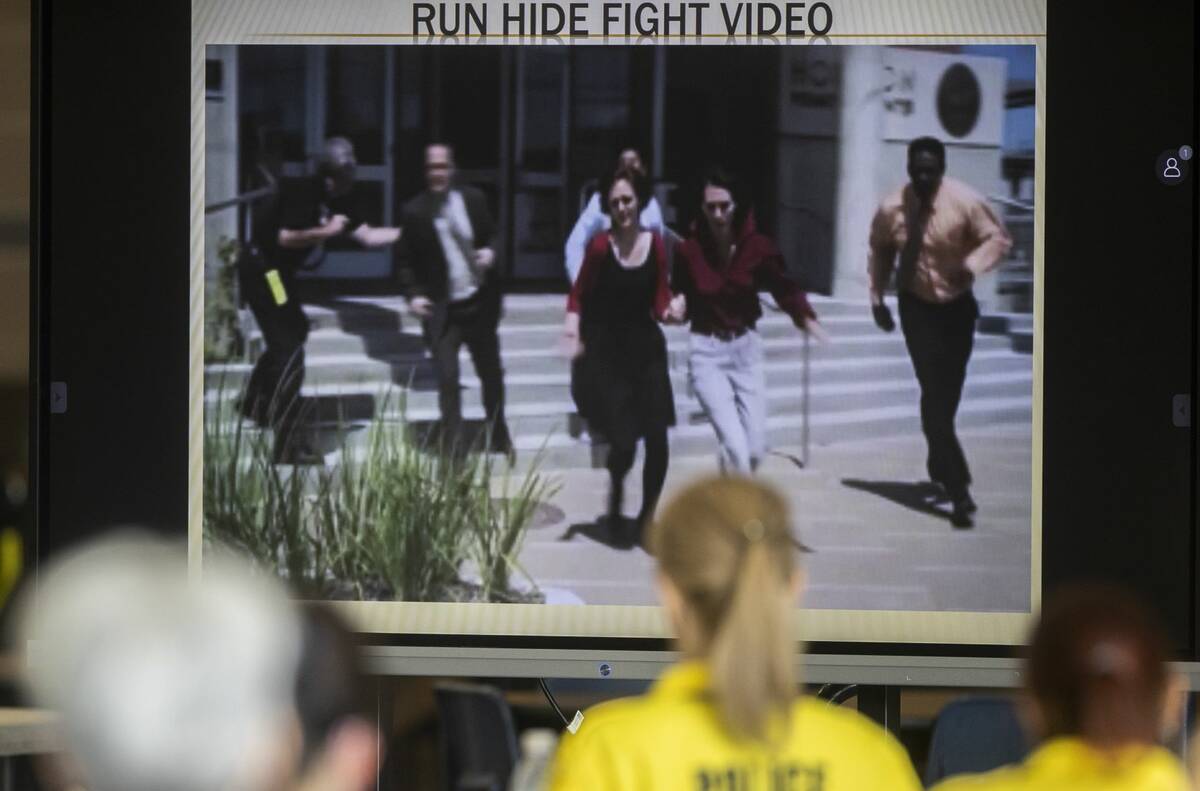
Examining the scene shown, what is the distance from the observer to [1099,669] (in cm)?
151

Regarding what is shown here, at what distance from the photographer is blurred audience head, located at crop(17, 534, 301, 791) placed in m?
1.02

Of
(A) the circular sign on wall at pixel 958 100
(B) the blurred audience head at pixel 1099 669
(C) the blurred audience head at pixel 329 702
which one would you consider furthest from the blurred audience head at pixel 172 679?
(A) the circular sign on wall at pixel 958 100

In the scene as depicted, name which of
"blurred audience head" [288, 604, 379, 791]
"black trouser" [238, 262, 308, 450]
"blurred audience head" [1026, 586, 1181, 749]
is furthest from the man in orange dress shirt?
"blurred audience head" [288, 604, 379, 791]

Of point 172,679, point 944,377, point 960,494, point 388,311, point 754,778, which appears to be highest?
point 388,311

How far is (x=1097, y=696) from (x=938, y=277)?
7.35 feet

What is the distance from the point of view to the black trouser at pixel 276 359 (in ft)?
12.4

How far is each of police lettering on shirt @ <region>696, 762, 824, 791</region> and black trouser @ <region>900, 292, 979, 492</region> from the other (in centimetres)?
209

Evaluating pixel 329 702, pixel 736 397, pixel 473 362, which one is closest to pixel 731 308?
pixel 736 397

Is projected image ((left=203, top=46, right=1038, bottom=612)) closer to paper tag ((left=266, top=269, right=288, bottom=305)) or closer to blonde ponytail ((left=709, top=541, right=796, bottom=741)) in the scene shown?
paper tag ((left=266, top=269, right=288, bottom=305))

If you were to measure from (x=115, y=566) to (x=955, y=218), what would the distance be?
2.83 m

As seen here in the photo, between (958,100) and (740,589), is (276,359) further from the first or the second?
(740,589)

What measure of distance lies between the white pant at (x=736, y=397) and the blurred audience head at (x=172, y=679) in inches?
103

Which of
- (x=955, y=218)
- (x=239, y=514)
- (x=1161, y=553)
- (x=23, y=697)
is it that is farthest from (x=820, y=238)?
(x=23, y=697)

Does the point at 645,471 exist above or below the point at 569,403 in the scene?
below
